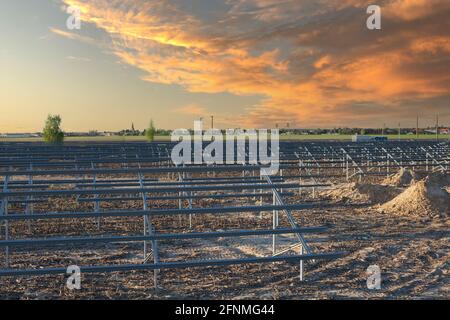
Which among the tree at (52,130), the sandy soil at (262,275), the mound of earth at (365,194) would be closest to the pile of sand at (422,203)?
the mound of earth at (365,194)

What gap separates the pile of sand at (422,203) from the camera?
12.9m

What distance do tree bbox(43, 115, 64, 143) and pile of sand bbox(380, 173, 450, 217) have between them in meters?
52.0

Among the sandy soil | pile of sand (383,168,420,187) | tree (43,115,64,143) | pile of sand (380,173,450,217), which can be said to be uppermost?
tree (43,115,64,143)

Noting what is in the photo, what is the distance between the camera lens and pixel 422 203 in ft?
43.3

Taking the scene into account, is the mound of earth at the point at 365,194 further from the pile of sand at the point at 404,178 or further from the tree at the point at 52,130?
the tree at the point at 52,130

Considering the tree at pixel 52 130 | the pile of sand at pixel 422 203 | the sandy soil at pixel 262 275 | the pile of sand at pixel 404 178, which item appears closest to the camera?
the sandy soil at pixel 262 275

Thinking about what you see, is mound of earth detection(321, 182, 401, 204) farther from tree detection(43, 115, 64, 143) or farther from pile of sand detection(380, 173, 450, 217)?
tree detection(43, 115, 64, 143)

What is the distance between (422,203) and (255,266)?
7811 mm

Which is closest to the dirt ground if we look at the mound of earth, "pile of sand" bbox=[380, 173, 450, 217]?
"pile of sand" bbox=[380, 173, 450, 217]

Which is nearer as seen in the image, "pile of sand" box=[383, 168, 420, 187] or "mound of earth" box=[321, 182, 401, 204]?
"mound of earth" box=[321, 182, 401, 204]

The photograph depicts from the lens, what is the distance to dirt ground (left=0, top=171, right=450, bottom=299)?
6.18 meters

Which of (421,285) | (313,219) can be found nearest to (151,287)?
(421,285)

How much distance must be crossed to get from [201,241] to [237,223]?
7.18 feet

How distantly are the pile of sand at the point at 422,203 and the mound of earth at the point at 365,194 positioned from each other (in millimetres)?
1313
